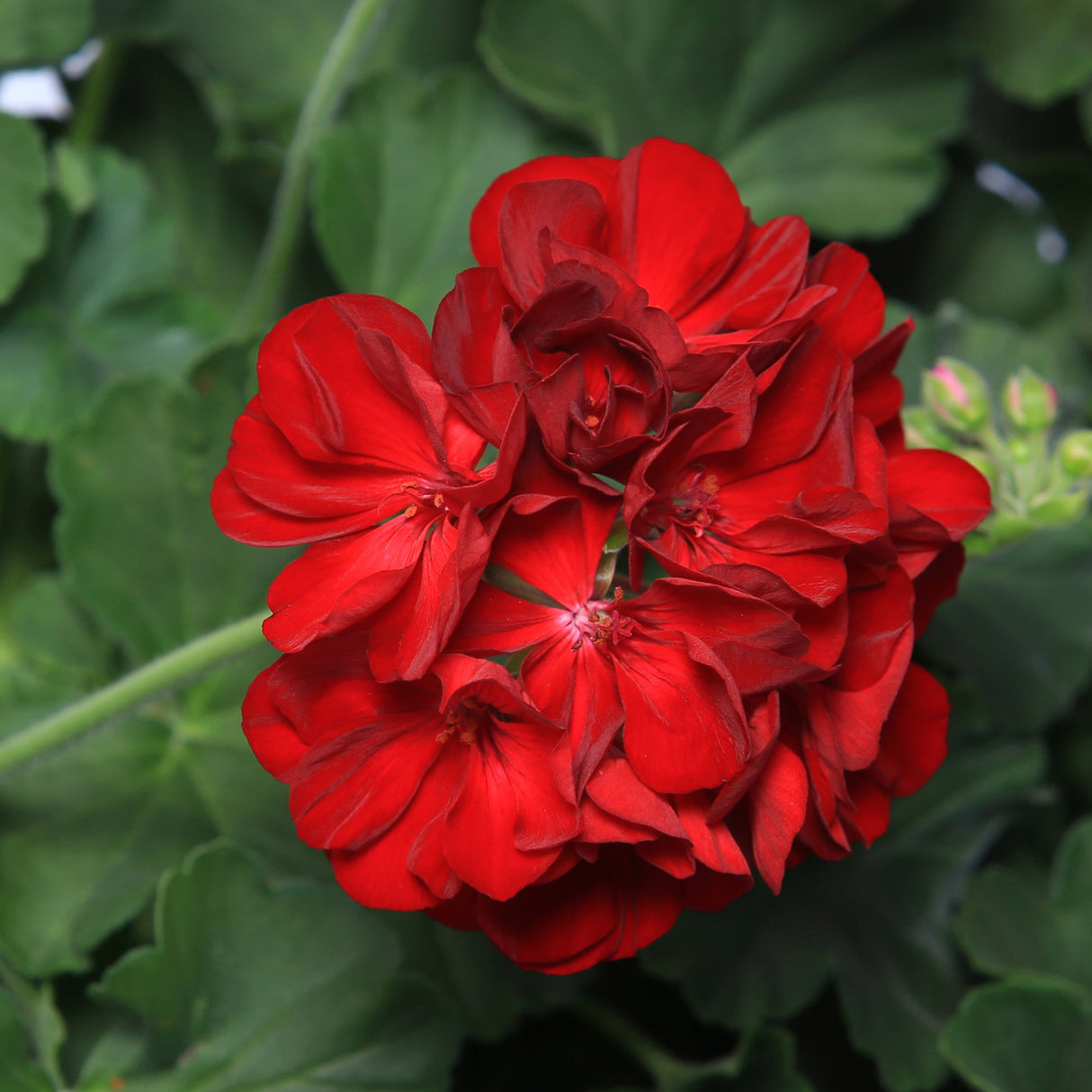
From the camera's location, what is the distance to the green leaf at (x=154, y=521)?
1009 mm

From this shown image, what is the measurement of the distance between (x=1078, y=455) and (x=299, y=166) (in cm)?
72

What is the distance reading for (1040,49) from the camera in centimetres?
120

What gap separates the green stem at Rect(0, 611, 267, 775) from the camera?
726mm

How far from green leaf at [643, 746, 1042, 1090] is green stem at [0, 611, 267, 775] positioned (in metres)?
0.56

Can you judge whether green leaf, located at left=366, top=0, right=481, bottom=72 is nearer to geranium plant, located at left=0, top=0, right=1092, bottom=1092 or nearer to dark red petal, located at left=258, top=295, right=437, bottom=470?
geranium plant, located at left=0, top=0, right=1092, bottom=1092

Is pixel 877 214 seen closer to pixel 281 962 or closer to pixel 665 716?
pixel 665 716

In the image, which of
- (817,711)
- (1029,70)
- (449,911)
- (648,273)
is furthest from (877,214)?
(449,911)

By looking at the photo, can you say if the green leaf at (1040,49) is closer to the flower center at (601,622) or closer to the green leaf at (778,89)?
the green leaf at (778,89)

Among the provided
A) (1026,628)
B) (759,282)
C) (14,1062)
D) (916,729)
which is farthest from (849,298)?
(14,1062)

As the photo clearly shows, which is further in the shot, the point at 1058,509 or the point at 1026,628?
the point at 1026,628

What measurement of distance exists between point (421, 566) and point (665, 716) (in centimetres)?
14

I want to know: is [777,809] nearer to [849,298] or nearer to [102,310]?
[849,298]

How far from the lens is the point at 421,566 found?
58cm

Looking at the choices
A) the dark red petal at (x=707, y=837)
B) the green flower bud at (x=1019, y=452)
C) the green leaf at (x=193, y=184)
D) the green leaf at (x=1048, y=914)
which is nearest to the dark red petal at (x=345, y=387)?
the dark red petal at (x=707, y=837)
